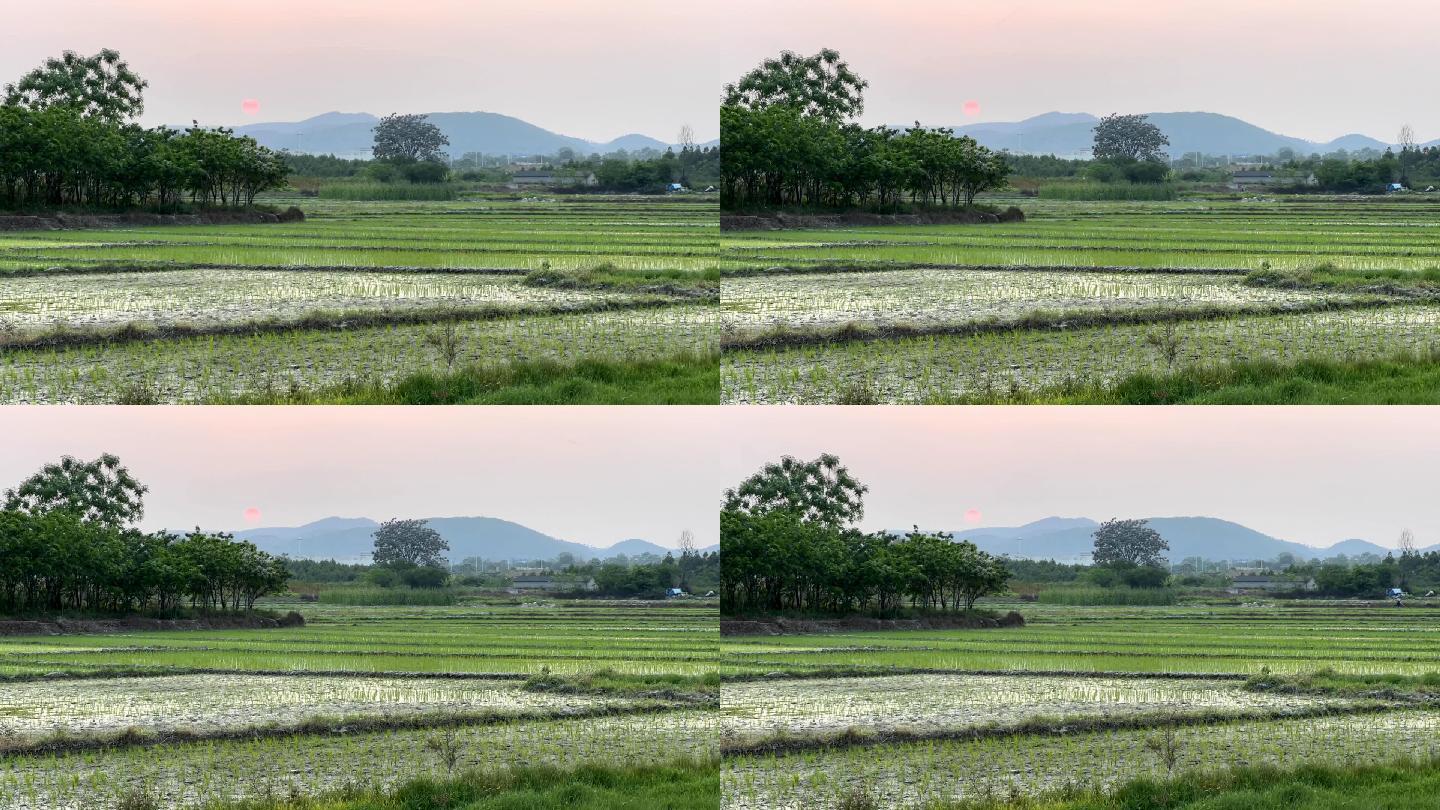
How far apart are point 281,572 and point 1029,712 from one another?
69.2 feet

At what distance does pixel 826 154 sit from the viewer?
33.7 meters

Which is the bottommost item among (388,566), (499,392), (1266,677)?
(388,566)

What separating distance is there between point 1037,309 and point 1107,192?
3632 cm

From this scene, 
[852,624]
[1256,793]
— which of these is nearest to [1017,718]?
[1256,793]

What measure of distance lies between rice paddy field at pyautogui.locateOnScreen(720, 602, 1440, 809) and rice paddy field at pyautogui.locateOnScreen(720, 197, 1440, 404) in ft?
11.8

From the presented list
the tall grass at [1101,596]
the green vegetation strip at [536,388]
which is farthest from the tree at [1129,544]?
the green vegetation strip at [536,388]

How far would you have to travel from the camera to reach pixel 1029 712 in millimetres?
17078

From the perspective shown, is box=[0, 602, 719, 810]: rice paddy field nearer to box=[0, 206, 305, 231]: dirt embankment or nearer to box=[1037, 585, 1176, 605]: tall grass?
box=[0, 206, 305, 231]: dirt embankment

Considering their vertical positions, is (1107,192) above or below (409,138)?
below

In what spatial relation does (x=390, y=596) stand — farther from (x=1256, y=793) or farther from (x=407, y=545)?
(x=1256, y=793)

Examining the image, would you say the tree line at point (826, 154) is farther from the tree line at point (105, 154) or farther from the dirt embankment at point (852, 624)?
the tree line at point (105, 154)

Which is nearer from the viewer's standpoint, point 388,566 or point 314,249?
point 314,249

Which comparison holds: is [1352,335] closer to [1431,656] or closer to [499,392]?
[1431,656]

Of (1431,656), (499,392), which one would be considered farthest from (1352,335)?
(499,392)
